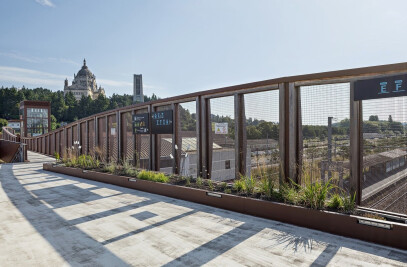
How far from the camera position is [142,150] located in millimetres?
11477

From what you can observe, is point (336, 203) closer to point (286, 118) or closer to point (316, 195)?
point (316, 195)

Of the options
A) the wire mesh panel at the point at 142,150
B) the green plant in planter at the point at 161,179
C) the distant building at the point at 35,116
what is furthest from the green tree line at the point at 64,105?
the green plant in planter at the point at 161,179

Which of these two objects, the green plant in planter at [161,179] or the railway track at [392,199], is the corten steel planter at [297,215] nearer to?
the green plant in planter at [161,179]

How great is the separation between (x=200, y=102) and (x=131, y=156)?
4910 mm

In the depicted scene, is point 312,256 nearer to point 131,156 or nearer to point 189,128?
point 189,128

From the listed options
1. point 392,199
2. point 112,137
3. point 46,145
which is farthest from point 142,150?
point 46,145

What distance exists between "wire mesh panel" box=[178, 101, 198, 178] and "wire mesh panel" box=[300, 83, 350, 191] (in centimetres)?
363

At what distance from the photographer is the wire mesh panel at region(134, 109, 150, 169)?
11.1m

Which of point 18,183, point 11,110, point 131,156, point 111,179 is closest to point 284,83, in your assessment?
point 111,179

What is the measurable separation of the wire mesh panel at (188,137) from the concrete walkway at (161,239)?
2808 mm

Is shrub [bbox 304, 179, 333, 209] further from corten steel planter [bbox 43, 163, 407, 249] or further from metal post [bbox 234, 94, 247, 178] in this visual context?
metal post [bbox 234, 94, 247, 178]

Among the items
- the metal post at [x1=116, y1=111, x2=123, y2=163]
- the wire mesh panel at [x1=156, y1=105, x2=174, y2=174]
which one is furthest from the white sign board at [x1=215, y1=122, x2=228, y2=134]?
the metal post at [x1=116, y1=111, x2=123, y2=163]

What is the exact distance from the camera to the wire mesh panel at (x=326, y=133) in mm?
5223

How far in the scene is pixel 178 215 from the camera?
5.48 m
